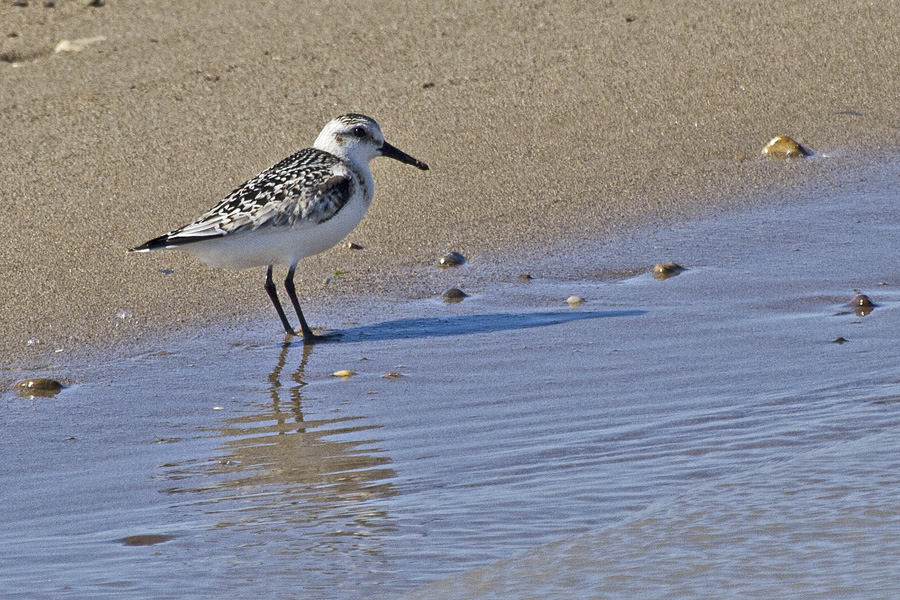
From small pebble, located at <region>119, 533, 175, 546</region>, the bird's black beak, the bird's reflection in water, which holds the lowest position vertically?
small pebble, located at <region>119, 533, 175, 546</region>

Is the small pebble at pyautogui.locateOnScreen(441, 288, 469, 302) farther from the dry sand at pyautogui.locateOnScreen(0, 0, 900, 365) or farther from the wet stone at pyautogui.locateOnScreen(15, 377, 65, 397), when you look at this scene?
the wet stone at pyautogui.locateOnScreen(15, 377, 65, 397)

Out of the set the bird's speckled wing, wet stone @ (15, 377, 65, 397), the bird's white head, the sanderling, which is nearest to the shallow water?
wet stone @ (15, 377, 65, 397)

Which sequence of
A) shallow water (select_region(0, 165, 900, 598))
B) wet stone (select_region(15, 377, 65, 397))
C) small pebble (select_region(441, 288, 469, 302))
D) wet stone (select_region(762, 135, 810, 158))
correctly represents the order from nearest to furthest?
1. shallow water (select_region(0, 165, 900, 598))
2. wet stone (select_region(15, 377, 65, 397))
3. small pebble (select_region(441, 288, 469, 302))
4. wet stone (select_region(762, 135, 810, 158))

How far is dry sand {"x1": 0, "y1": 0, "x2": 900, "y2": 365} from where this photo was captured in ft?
20.8

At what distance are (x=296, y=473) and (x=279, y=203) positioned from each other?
6.09ft

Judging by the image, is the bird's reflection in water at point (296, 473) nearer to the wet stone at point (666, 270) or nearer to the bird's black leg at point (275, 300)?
the bird's black leg at point (275, 300)

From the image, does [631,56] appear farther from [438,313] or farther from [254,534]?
[254,534]

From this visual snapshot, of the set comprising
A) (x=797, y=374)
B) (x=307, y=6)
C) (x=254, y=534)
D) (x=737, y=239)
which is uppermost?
(x=307, y=6)

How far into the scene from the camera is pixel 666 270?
246 inches

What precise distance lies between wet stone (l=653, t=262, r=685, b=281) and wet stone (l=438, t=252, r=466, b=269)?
0.92m

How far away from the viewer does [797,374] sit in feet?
16.6

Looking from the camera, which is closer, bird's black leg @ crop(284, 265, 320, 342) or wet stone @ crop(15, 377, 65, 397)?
wet stone @ crop(15, 377, 65, 397)

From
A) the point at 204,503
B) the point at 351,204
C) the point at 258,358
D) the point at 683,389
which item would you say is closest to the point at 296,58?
the point at 351,204

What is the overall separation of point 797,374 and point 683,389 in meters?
0.45
